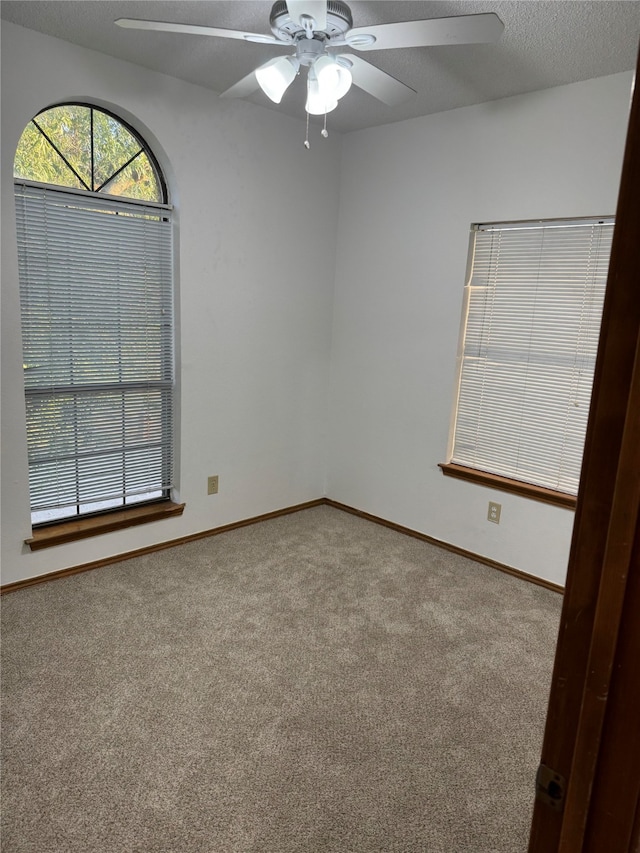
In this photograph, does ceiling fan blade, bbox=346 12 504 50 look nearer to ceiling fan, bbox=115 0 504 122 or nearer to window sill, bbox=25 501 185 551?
ceiling fan, bbox=115 0 504 122

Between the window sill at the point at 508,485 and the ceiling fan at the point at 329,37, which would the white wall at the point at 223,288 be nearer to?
the ceiling fan at the point at 329,37

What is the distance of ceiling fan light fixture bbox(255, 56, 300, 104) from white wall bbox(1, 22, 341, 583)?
1.07 metres

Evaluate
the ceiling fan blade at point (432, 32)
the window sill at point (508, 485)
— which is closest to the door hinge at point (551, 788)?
the ceiling fan blade at point (432, 32)

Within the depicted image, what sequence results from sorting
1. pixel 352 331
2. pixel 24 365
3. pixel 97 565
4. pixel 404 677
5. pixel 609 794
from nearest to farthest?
pixel 609 794
pixel 404 677
pixel 24 365
pixel 97 565
pixel 352 331

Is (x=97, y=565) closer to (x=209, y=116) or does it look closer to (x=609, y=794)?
(x=209, y=116)

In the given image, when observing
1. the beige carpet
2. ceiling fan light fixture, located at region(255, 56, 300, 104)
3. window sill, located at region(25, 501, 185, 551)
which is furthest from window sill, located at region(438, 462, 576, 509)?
ceiling fan light fixture, located at region(255, 56, 300, 104)

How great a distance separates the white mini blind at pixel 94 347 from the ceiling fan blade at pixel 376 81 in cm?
133

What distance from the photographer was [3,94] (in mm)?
2340

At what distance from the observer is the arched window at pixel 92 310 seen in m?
2.62

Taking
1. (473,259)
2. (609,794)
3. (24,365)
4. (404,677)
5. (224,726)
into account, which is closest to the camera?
(609,794)

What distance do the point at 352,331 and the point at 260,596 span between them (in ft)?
6.33

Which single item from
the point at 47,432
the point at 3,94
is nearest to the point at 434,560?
the point at 47,432

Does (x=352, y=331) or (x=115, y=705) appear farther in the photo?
(x=352, y=331)

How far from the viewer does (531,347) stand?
9.94 feet
